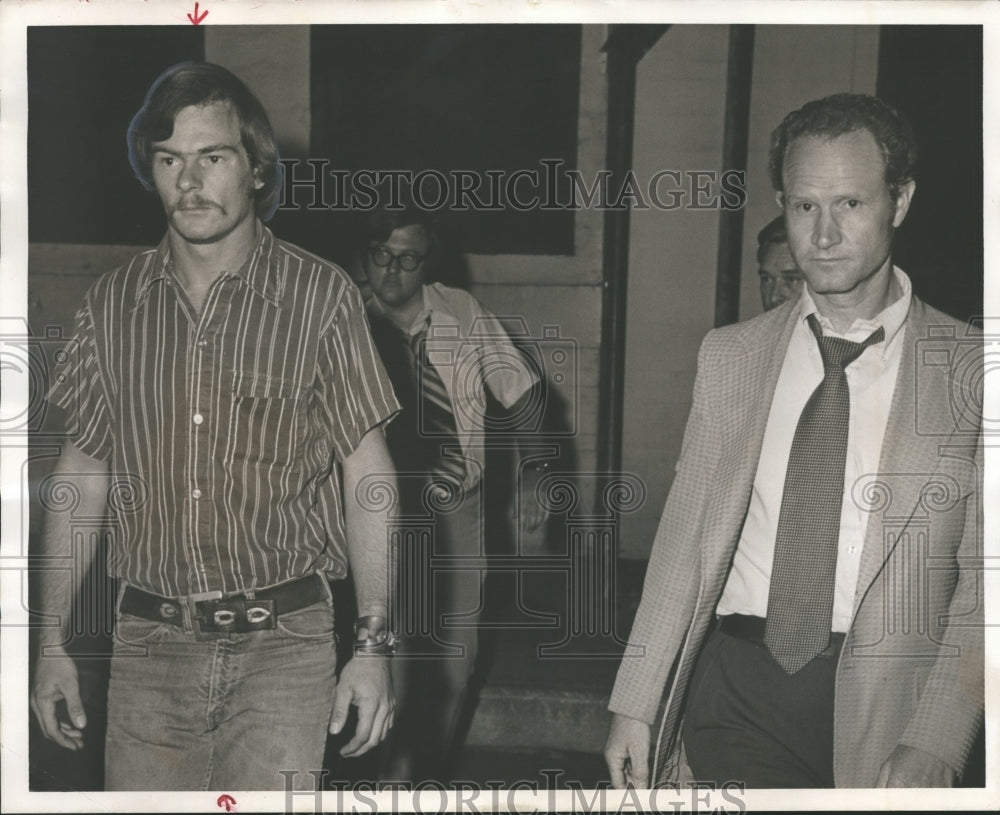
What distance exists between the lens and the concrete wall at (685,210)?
10.4 feet

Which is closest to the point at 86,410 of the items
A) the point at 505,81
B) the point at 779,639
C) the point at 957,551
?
the point at 505,81

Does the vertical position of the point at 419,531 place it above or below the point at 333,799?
above

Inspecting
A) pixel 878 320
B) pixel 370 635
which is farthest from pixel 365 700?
pixel 878 320

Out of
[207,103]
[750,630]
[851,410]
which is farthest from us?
[207,103]

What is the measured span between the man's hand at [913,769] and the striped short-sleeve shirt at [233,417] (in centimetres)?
166

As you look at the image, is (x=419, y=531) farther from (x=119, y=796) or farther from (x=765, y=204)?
(x=765, y=204)

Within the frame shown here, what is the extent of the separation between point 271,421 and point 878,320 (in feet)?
5.69

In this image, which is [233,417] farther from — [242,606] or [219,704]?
[219,704]

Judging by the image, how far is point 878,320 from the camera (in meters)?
3.07

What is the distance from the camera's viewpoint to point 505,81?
3217 millimetres

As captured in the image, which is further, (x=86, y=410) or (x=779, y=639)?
(x=86, y=410)

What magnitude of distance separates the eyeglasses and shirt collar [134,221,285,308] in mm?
272

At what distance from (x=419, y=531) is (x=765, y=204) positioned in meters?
1.39

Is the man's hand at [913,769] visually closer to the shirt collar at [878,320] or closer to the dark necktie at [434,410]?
the shirt collar at [878,320]
